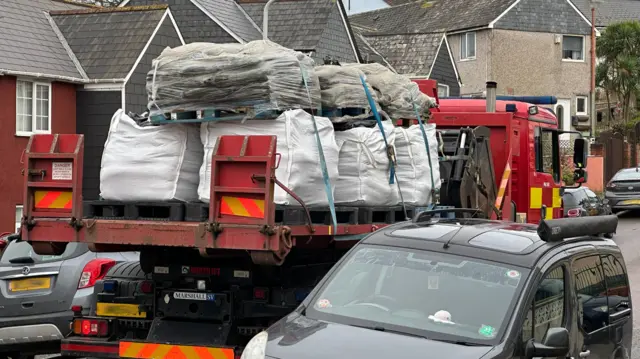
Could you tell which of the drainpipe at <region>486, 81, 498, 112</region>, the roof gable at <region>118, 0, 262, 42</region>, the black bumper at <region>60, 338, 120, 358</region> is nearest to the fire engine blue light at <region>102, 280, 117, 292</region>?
the black bumper at <region>60, 338, 120, 358</region>

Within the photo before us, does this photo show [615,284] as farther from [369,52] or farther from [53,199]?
[369,52]

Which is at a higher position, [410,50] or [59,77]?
[410,50]

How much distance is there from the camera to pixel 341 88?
793 cm

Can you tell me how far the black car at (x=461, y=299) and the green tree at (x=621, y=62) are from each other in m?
42.9

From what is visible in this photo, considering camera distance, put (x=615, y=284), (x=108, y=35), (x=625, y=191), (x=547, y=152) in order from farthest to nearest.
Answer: (x=625, y=191)
(x=108, y=35)
(x=547, y=152)
(x=615, y=284)

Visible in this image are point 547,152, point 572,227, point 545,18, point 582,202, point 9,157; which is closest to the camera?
point 572,227

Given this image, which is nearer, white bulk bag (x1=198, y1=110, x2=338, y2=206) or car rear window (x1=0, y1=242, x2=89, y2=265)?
white bulk bag (x1=198, y1=110, x2=338, y2=206)

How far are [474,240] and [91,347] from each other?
3.54m

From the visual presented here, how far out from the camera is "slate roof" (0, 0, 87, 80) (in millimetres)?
23438

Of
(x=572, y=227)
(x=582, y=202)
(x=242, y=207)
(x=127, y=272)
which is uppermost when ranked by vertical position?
(x=242, y=207)

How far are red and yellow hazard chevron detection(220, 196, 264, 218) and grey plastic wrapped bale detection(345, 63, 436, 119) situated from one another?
2057mm

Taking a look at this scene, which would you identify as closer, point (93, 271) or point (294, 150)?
point (294, 150)

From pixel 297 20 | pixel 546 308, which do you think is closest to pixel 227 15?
pixel 297 20

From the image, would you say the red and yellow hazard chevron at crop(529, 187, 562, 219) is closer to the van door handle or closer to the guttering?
the van door handle
